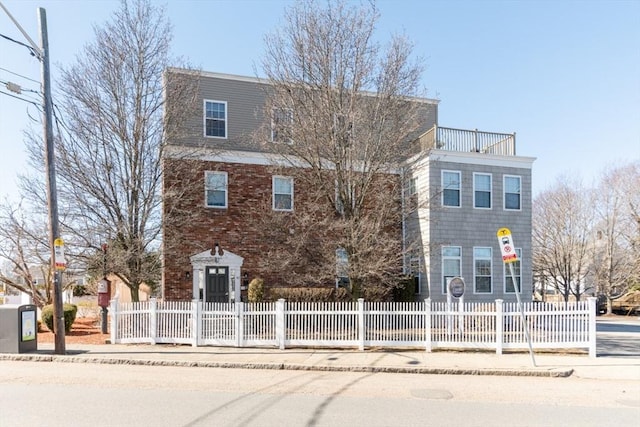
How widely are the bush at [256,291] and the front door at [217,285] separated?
1.49m

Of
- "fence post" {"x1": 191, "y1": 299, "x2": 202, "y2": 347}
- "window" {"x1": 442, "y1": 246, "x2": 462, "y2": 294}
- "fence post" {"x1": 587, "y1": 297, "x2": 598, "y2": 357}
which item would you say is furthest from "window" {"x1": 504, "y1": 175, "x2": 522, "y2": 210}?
"fence post" {"x1": 191, "y1": 299, "x2": 202, "y2": 347}

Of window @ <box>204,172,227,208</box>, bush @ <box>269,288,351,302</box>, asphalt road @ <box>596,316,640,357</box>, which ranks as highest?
window @ <box>204,172,227,208</box>

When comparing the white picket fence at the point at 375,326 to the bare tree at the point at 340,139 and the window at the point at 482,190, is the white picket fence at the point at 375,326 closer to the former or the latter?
the bare tree at the point at 340,139

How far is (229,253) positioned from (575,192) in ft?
86.9

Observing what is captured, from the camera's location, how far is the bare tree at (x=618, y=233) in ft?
106

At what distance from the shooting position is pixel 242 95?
67.4 feet

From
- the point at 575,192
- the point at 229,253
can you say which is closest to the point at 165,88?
the point at 229,253

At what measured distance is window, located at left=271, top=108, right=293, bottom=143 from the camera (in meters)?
14.6

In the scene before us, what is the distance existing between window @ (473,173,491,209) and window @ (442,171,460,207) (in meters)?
0.82

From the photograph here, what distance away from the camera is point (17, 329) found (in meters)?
11.9

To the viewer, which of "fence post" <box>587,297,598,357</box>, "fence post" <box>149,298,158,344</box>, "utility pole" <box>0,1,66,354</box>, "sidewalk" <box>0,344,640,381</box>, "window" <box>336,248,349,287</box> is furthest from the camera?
"window" <box>336,248,349,287</box>

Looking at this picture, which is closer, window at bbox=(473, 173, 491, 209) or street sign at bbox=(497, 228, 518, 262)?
street sign at bbox=(497, 228, 518, 262)

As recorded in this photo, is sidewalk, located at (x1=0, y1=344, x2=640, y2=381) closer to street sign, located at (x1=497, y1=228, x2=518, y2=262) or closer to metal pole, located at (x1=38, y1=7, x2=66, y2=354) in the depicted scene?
metal pole, located at (x1=38, y1=7, x2=66, y2=354)

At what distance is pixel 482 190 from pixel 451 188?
1.52 metres
